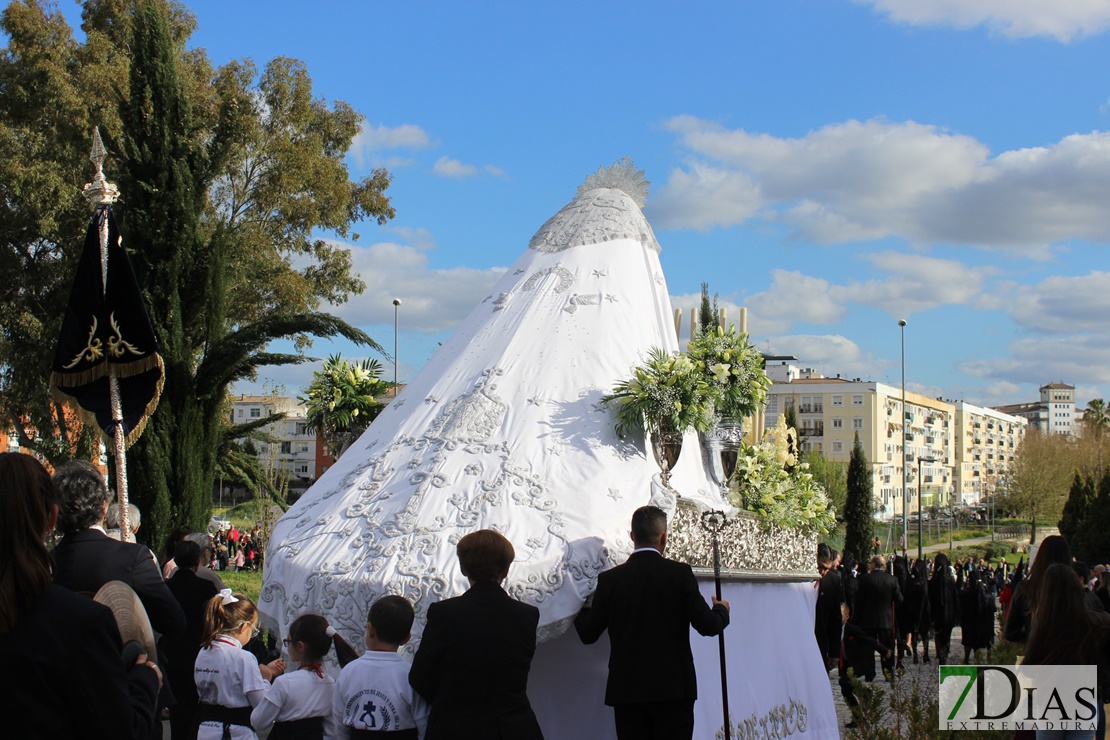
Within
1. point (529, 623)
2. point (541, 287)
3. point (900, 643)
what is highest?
point (541, 287)

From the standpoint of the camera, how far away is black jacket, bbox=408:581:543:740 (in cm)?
410

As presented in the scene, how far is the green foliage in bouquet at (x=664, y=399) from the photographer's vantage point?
668 centimetres

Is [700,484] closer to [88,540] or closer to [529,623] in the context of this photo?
[529,623]

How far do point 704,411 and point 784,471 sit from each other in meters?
1.80

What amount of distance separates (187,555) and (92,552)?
8.06 ft

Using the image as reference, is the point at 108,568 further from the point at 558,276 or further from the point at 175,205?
the point at 175,205

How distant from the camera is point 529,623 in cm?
428

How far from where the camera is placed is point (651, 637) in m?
5.05

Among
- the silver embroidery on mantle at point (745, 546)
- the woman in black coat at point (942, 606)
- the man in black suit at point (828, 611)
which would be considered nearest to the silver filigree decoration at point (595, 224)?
the silver embroidery on mantle at point (745, 546)

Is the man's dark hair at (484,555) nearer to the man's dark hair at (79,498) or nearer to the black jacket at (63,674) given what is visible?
the man's dark hair at (79,498)

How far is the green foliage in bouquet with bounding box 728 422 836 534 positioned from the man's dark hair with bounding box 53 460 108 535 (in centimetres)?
480

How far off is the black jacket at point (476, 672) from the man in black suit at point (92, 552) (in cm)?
105

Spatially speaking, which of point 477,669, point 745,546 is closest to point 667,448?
point 745,546

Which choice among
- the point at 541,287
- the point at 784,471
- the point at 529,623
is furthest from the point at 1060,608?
the point at 541,287
